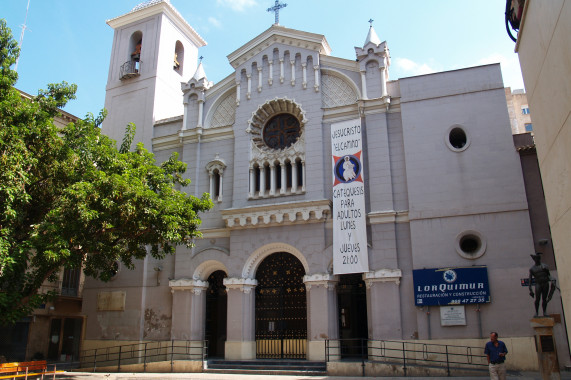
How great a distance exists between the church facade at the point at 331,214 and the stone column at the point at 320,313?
0.18 ft

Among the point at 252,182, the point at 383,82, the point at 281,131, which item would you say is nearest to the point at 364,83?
the point at 383,82

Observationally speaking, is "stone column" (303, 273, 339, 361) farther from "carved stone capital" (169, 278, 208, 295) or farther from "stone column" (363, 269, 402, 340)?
"carved stone capital" (169, 278, 208, 295)

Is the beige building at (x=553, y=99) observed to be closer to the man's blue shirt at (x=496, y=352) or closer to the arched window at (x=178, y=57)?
the man's blue shirt at (x=496, y=352)

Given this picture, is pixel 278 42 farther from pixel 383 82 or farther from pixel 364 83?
pixel 383 82

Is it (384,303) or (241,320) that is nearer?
(384,303)

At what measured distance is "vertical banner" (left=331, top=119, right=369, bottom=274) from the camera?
62.0 ft

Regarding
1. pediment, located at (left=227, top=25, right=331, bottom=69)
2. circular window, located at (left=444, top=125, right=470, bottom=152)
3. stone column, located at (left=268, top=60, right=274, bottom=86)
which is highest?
pediment, located at (left=227, top=25, right=331, bottom=69)

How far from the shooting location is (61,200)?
14.8m

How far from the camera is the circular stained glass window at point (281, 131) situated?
73.3 ft

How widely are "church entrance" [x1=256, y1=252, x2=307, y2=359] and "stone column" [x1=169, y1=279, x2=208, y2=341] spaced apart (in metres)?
2.50

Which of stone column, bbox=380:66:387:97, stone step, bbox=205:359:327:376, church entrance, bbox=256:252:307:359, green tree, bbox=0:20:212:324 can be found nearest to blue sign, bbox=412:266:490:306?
stone step, bbox=205:359:327:376

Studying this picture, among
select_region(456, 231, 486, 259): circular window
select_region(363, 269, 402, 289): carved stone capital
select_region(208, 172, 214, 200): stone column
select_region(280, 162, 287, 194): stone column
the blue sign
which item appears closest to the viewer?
the blue sign

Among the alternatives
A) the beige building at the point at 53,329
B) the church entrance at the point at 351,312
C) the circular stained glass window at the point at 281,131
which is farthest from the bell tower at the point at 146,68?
the church entrance at the point at 351,312

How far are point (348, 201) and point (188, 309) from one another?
27.2 feet
